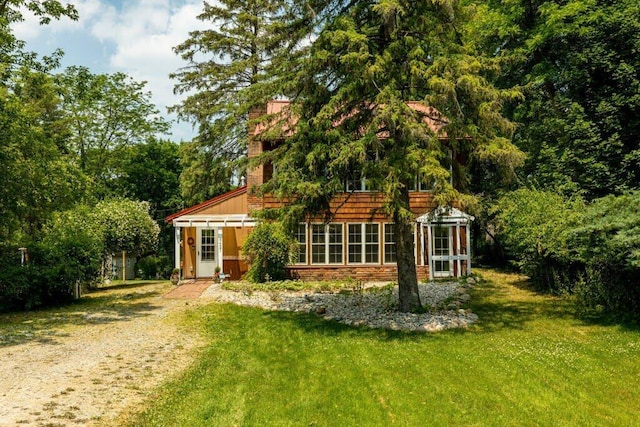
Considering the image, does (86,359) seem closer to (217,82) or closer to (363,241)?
(363,241)

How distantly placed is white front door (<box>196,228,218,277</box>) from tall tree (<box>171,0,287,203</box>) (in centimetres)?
614

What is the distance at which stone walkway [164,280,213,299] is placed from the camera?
14.9 m

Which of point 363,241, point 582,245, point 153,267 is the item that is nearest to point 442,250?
point 363,241

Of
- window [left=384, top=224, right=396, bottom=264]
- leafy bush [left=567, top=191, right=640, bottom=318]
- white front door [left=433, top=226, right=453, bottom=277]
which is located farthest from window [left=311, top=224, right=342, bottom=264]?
leafy bush [left=567, top=191, right=640, bottom=318]

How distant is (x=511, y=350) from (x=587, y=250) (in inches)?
148

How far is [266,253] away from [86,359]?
899 cm

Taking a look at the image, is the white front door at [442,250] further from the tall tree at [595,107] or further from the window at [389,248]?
the tall tree at [595,107]

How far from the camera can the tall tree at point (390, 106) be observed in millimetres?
9289

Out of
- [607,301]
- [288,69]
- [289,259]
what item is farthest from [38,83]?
[607,301]

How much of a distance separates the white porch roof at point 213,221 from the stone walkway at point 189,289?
2293 mm

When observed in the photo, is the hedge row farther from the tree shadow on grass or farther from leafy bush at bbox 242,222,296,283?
the tree shadow on grass

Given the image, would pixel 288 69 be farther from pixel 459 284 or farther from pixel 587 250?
pixel 459 284

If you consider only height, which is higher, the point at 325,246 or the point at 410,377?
the point at 325,246

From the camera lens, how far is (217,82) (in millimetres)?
26328
